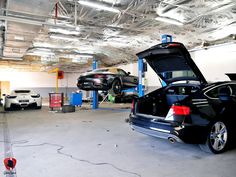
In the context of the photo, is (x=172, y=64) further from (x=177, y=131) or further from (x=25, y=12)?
(x=25, y=12)

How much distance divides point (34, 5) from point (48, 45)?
249 inches

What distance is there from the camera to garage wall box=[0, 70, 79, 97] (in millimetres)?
19891

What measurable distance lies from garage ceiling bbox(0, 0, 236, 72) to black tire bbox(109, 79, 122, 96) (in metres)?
1.97

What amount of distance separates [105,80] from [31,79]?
48.7 ft

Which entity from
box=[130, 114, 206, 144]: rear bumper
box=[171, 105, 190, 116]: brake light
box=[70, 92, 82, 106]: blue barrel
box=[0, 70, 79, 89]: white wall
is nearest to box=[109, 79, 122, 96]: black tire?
box=[70, 92, 82, 106]: blue barrel

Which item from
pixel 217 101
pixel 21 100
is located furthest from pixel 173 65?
pixel 21 100

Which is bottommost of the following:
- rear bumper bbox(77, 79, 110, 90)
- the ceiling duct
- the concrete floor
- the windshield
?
the concrete floor

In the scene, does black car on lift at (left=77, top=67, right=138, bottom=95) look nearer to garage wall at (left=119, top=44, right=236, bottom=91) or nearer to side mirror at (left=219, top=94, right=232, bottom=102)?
garage wall at (left=119, top=44, right=236, bottom=91)

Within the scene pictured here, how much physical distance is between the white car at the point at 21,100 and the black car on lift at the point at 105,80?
2.44m

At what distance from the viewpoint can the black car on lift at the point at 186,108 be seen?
3062 millimetres

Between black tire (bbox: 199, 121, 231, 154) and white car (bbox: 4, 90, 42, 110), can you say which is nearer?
black tire (bbox: 199, 121, 231, 154)

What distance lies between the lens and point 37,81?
2100cm

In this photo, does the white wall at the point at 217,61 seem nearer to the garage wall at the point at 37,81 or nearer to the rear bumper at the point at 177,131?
the rear bumper at the point at 177,131

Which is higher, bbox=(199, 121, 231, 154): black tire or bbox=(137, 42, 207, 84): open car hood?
bbox=(137, 42, 207, 84): open car hood
